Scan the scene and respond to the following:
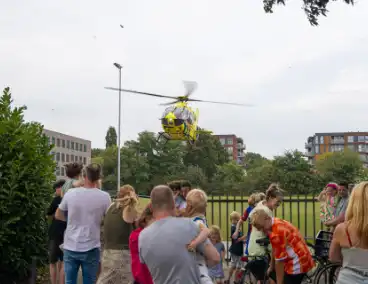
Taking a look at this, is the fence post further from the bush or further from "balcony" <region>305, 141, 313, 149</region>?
"balcony" <region>305, 141, 313, 149</region>

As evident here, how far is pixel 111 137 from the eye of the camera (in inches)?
5069

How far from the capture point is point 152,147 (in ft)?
285

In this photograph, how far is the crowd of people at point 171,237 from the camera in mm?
4250

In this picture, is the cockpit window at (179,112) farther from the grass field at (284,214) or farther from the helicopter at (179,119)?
the grass field at (284,214)

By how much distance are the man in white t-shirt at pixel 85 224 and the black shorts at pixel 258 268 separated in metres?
2.73

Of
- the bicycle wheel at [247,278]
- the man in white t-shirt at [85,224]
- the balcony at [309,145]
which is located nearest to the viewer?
the man in white t-shirt at [85,224]

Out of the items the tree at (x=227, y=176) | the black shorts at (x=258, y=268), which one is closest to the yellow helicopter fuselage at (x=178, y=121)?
the black shorts at (x=258, y=268)

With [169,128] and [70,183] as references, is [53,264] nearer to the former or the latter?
[70,183]

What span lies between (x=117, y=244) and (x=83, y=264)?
58cm

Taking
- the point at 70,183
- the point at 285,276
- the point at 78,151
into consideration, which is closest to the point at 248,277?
the point at 285,276

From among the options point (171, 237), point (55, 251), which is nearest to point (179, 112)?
point (55, 251)

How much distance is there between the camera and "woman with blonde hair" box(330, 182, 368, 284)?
404cm

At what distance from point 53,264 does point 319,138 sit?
174m

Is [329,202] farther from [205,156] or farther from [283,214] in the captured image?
[205,156]
